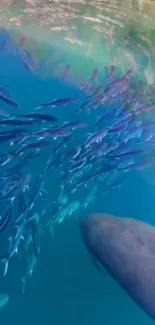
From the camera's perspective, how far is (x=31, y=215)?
11.1ft

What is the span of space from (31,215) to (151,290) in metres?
1.07

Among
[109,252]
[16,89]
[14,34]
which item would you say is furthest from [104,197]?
[14,34]

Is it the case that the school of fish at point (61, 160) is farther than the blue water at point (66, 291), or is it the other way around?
the blue water at point (66, 291)

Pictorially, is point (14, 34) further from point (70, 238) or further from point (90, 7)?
point (70, 238)

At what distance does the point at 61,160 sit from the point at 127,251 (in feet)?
3.44

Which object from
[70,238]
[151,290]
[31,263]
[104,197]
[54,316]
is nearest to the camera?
[151,290]

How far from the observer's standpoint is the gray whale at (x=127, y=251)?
3.06 m

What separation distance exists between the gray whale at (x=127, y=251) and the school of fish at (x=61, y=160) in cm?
40

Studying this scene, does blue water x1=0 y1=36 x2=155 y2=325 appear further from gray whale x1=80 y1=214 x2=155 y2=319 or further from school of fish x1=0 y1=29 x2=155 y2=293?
gray whale x1=80 y1=214 x2=155 y2=319

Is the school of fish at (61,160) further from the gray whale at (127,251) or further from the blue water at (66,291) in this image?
the gray whale at (127,251)

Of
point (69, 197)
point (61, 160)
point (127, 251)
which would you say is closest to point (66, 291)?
point (127, 251)

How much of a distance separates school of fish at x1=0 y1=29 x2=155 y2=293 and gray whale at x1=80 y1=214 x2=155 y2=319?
40cm

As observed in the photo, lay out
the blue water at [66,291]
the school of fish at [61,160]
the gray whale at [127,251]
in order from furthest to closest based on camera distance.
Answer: the blue water at [66,291] < the school of fish at [61,160] < the gray whale at [127,251]

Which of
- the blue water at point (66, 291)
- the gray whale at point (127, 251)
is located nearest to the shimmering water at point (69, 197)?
the blue water at point (66, 291)
